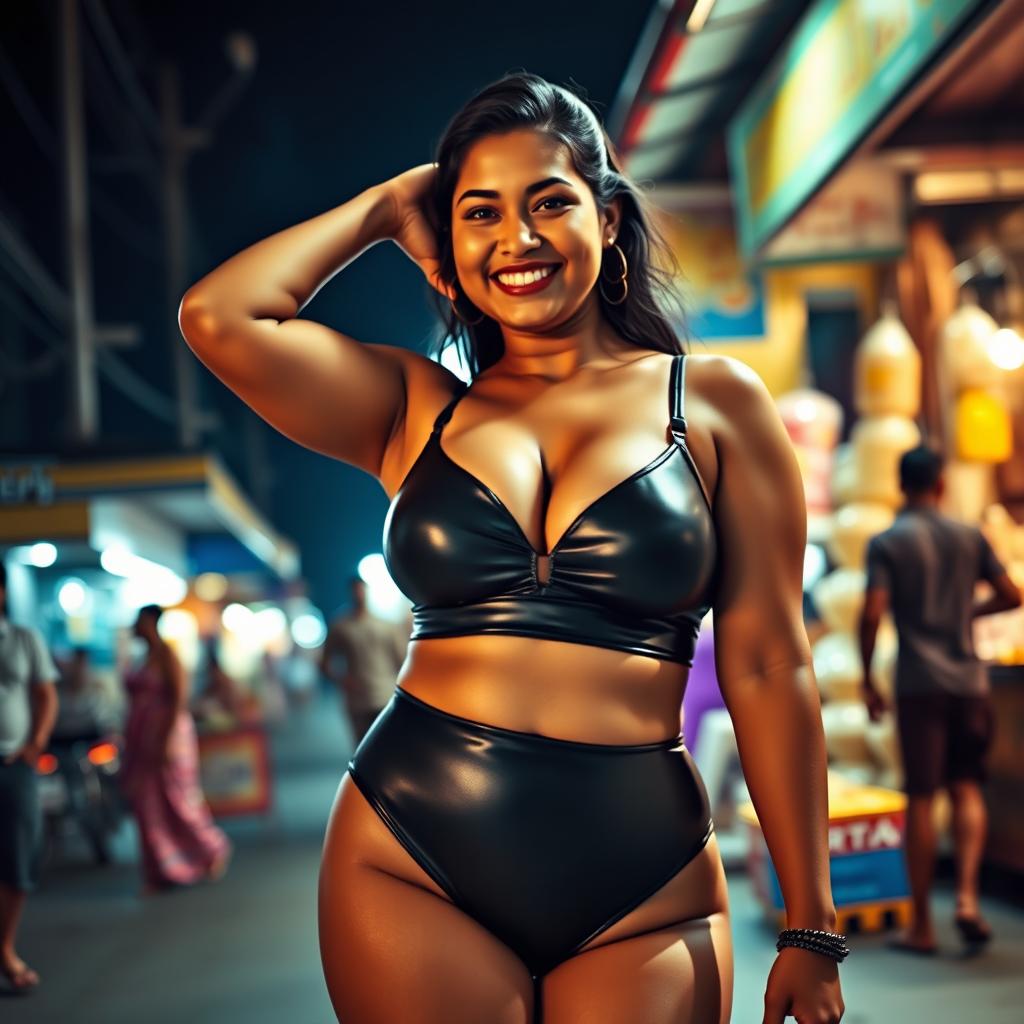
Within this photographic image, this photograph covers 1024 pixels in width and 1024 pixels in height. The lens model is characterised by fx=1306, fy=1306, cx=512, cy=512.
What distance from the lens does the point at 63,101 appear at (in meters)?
11.5

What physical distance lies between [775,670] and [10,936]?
4891 mm

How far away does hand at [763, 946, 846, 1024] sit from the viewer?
5.84 feet

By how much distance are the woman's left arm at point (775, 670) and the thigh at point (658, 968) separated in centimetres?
12

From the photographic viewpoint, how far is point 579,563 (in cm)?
177

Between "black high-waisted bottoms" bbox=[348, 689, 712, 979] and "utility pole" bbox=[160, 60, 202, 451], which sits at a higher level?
"utility pole" bbox=[160, 60, 202, 451]

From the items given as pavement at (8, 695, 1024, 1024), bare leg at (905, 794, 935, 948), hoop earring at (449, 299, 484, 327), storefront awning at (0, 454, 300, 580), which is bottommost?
pavement at (8, 695, 1024, 1024)

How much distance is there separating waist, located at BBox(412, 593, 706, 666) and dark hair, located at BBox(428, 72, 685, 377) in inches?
22.0

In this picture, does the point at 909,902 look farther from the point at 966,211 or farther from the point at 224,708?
the point at 224,708

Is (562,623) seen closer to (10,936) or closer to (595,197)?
(595,197)

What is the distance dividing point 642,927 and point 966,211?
7.26m

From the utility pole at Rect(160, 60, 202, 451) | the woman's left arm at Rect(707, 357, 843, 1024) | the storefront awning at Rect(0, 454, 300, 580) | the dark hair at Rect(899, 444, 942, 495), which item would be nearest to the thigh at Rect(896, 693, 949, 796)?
the dark hair at Rect(899, 444, 942, 495)

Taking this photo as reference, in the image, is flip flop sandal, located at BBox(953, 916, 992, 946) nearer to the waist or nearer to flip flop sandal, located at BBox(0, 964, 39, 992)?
flip flop sandal, located at BBox(0, 964, 39, 992)

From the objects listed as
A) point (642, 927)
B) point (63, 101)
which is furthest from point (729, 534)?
point (63, 101)

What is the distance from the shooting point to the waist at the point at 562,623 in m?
1.79
